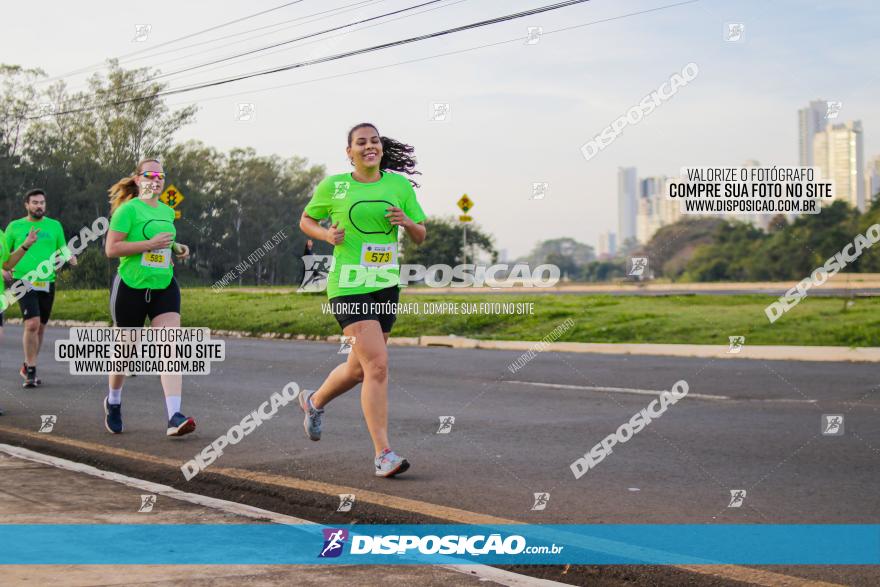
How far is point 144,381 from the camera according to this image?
12.8 m

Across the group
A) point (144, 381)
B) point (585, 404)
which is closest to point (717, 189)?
point (585, 404)

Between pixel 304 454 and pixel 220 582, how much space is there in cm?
331

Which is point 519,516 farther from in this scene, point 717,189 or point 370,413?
point 717,189
